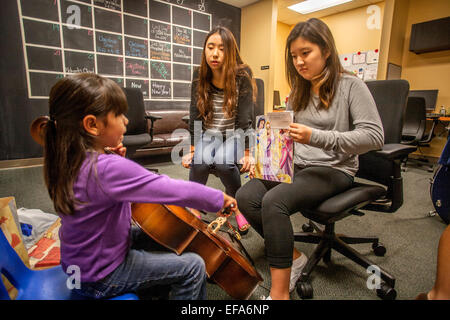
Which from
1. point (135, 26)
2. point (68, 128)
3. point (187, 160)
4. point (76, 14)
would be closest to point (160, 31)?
point (135, 26)

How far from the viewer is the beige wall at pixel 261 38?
14.8 feet

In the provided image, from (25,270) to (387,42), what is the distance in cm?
534

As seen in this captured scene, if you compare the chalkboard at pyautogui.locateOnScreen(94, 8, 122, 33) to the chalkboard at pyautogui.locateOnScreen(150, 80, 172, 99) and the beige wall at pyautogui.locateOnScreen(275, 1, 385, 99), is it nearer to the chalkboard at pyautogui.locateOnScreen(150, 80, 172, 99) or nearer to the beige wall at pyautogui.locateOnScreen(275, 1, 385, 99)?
the chalkboard at pyautogui.locateOnScreen(150, 80, 172, 99)

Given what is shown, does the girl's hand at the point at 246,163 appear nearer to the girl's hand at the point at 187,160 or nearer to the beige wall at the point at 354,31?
the girl's hand at the point at 187,160

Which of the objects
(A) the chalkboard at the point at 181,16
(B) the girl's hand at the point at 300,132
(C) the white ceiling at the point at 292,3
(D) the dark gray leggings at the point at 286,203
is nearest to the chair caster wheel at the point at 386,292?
(D) the dark gray leggings at the point at 286,203

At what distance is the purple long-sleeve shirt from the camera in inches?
25.2

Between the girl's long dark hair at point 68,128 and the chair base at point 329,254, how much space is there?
1000 millimetres

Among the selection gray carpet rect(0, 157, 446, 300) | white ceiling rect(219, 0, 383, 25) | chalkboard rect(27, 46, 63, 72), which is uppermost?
white ceiling rect(219, 0, 383, 25)

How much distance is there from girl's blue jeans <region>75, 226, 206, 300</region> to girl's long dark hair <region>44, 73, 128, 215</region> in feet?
0.72

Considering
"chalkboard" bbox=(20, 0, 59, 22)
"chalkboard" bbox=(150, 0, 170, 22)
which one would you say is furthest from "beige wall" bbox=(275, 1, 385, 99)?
"chalkboard" bbox=(20, 0, 59, 22)
